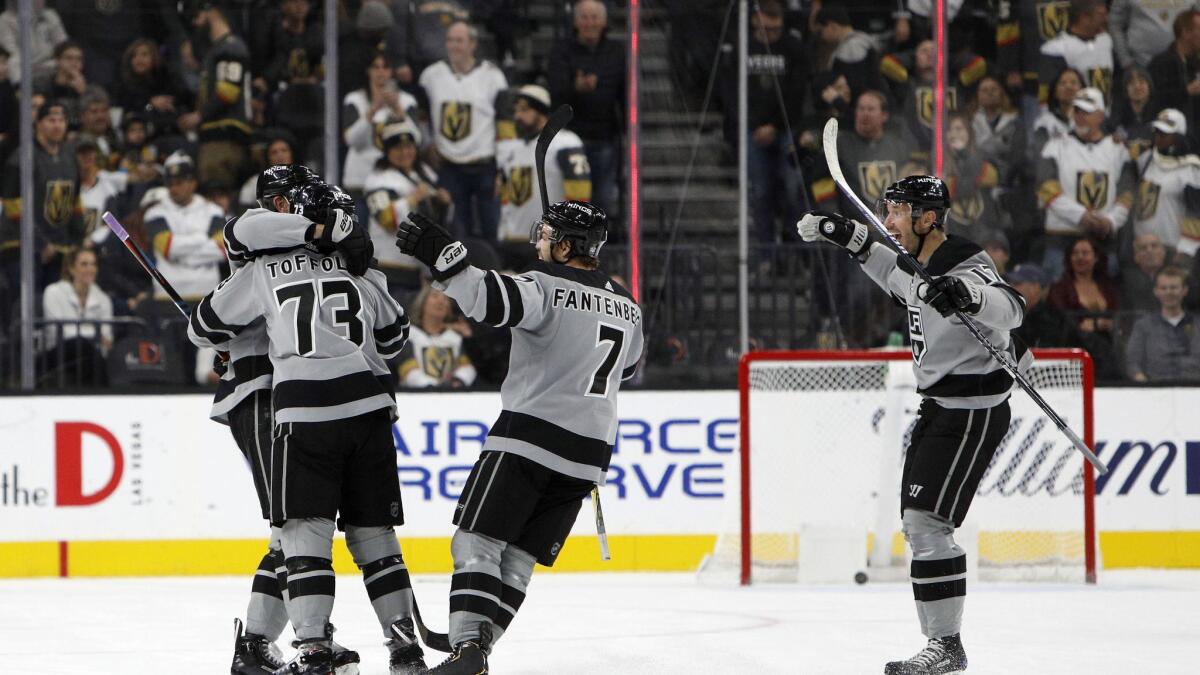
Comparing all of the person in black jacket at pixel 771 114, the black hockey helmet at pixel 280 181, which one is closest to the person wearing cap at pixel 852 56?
the person in black jacket at pixel 771 114

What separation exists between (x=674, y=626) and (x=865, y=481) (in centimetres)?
150

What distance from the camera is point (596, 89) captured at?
6852 millimetres

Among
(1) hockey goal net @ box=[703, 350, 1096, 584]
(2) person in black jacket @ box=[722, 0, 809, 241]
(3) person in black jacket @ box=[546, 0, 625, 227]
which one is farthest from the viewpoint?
(3) person in black jacket @ box=[546, 0, 625, 227]

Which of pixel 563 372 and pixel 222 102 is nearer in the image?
pixel 563 372

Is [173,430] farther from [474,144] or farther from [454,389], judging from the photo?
[474,144]

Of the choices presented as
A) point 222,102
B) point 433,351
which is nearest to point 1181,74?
point 433,351

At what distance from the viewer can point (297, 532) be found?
345 centimetres

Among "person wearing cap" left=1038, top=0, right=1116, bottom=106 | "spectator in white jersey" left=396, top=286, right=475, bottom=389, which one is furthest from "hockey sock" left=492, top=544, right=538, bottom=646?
"person wearing cap" left=1038, top=0, right=1116, bottom=106

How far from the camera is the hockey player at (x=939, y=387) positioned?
3.70 metres

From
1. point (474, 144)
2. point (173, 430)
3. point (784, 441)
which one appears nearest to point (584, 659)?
point (784, 441)

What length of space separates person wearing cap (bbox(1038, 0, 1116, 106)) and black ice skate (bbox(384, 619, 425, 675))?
4391 mm

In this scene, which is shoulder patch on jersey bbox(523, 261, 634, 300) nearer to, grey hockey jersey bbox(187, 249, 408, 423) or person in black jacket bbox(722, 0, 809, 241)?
grey hockey jersey bbox(187, 249, 408, 423)

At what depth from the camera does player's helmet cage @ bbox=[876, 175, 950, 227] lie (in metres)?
3.86

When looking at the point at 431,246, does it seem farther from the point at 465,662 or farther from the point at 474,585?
the point at 465,662
